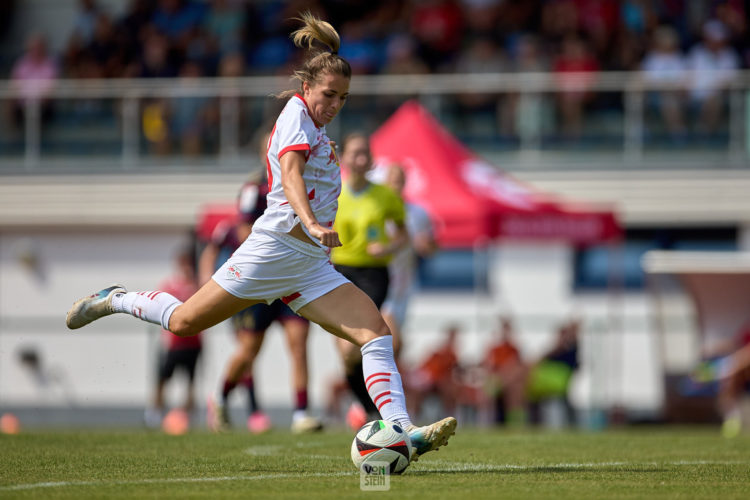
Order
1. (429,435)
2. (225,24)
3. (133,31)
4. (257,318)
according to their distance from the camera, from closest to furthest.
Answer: (429,435), (257,318), (225,24), (133,31)

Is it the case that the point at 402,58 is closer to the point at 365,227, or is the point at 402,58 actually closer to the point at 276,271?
the point at 365,227

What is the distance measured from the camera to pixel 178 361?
14867mm

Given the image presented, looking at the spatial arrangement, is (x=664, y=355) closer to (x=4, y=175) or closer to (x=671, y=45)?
(x=671, y=45)

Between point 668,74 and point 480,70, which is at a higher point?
point 480,70

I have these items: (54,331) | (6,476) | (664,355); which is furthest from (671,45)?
(6,476)

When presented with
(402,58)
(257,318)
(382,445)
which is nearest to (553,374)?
(402,58)

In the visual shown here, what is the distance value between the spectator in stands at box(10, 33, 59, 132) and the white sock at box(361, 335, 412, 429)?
46.8ft

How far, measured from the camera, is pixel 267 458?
24.1 feet

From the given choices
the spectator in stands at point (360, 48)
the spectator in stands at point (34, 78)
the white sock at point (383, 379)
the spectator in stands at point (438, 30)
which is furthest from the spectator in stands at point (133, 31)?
the white sock at point (383, 379)

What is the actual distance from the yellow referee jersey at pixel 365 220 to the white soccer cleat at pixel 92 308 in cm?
289

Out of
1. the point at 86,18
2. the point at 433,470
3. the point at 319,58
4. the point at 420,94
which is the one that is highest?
the point at 86,18

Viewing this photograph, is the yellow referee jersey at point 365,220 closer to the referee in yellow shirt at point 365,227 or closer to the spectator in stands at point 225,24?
the referee in yellow shirt at point 365,227

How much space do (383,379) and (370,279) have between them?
11.1ft

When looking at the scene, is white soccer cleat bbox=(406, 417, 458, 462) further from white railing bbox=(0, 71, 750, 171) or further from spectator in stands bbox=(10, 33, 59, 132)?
spectator in stands bbox=(10, 33, 59, 132)
